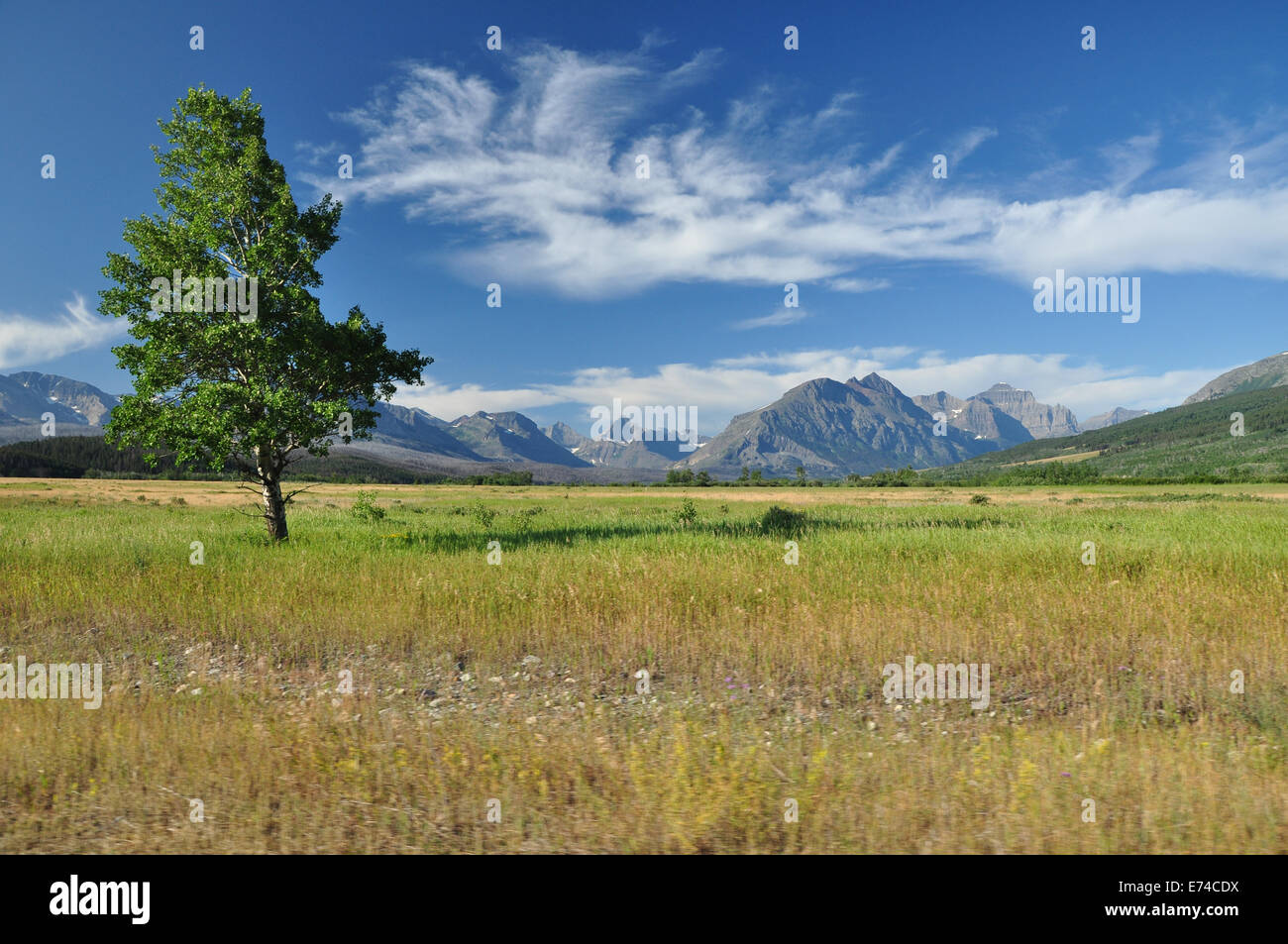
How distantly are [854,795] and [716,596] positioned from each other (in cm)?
631

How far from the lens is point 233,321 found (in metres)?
15.8

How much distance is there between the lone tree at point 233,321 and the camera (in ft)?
51.3

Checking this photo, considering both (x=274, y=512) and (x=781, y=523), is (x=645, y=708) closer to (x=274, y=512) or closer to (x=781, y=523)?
(x=274, y=512)

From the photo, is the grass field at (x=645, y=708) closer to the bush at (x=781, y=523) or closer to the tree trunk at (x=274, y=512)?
the tree trunk at (x=274, y=512)

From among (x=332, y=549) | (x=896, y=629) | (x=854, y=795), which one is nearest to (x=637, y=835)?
(x=854, y=795)

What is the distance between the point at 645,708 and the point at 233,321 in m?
16.0

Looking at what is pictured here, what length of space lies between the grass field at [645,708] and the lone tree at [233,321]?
12.9ft

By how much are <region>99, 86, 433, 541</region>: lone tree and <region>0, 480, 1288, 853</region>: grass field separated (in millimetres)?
3919

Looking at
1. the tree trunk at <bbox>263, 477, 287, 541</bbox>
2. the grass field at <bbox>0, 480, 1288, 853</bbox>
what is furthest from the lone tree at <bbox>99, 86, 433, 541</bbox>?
the grass field at <bbox>0, 480, 1288, 853</bbox>

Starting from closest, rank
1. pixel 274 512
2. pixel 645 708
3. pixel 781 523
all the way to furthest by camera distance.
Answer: pixel 645 708 → pixel 274 512 → pixel 781 523

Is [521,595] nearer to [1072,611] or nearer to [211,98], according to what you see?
[1072,611]

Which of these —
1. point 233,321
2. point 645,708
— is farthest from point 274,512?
point 645,708

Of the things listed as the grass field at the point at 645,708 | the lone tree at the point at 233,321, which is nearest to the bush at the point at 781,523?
the grass field at the point at 645,708

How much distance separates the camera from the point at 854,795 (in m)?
4.30
